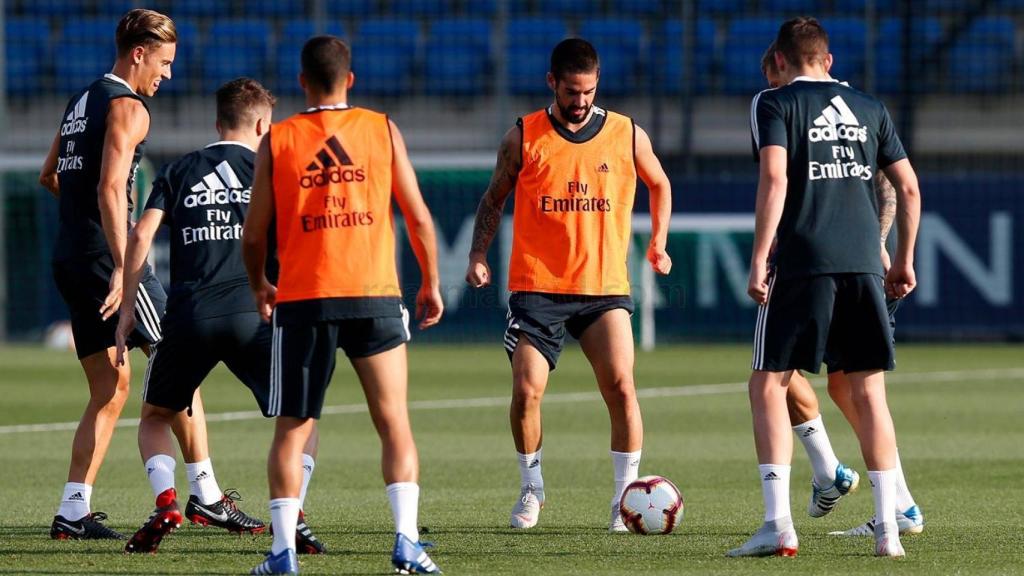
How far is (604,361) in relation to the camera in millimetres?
6812

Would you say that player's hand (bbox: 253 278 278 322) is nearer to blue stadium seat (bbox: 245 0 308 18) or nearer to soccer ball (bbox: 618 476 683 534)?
soccer ball (bbox: 618 476 683 534)

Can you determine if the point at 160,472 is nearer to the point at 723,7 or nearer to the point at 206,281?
the point at 206,281

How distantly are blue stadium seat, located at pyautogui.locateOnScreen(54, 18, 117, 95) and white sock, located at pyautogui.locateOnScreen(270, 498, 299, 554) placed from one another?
710 inches

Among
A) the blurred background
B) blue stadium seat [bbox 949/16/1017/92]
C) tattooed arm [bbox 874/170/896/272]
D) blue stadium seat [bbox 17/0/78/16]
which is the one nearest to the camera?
tattooed arm [bbox 874/170/896/272]

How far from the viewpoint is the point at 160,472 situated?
6.35 m

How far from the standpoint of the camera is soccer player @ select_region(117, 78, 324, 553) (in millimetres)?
6262

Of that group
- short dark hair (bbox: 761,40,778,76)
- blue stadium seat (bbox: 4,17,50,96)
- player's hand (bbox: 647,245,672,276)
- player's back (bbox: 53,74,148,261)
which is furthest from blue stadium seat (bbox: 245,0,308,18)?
short dark hair (bbox: 761,40,778,76)

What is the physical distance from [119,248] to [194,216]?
1.05 feet

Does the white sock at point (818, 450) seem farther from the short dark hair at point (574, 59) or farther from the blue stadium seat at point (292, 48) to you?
the blue stadium seat at point (292, 48)

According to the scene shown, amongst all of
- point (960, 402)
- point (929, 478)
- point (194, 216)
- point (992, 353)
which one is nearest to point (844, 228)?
point (194, 216)

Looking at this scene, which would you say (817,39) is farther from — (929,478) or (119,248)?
(929,478)

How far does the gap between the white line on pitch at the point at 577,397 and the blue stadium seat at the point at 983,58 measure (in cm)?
699

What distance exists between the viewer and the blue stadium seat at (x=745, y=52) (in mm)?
22016

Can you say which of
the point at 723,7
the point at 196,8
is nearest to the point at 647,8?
the point at 723,7
